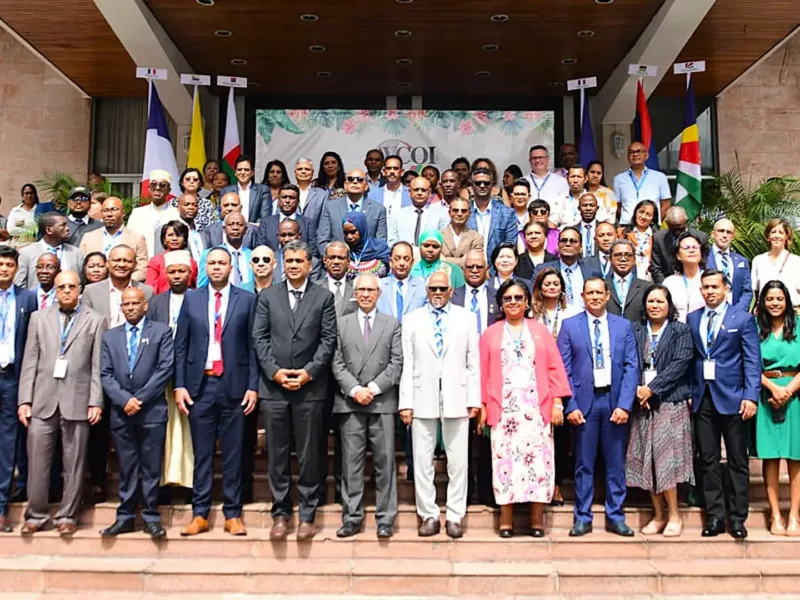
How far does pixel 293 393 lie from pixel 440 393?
0.96 metres

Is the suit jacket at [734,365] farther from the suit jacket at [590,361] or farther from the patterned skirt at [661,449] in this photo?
the suit jacket at [590,361]

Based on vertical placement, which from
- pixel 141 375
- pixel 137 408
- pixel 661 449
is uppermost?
pixel 141 375

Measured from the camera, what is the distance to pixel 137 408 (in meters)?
5.24

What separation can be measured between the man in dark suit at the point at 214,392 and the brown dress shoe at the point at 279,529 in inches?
9.1

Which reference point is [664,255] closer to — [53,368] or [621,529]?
[621,529]

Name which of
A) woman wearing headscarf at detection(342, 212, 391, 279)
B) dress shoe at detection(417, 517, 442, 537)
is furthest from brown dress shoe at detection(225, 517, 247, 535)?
woman wearing headscarf at detection(342, 212, 391, 279)

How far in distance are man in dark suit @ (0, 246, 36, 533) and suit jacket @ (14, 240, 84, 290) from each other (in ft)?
1.88

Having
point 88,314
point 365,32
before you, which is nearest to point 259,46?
point 365,32

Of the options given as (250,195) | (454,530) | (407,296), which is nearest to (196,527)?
(454,530)

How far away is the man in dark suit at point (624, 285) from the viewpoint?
5863 millimetres

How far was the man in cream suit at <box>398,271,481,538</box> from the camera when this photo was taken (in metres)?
5.26

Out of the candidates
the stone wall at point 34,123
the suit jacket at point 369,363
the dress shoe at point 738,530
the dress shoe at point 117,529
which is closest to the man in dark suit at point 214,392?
the dress shoe at point 117,529

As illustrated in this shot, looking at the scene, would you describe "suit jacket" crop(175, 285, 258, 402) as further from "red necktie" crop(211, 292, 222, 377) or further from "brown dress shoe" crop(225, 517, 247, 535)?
"brown dress shoe" crop(225, 517, 247, 535)

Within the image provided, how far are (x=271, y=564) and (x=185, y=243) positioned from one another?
258 cm
